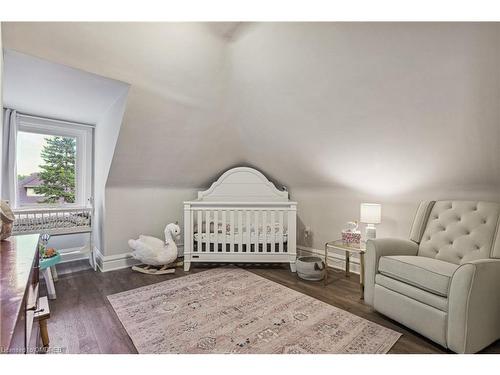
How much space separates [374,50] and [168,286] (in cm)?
261

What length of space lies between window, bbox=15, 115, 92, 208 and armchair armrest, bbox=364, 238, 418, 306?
11.4 feet

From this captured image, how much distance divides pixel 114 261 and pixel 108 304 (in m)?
0.94

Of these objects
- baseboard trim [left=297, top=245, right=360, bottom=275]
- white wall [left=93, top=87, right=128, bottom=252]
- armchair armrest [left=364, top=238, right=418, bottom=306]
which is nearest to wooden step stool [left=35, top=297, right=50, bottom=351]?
white wall [left=93, top=87, right=128, bottom=252]

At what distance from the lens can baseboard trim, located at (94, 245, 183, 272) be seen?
2.76m

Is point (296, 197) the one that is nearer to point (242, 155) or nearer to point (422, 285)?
point (242, 155)

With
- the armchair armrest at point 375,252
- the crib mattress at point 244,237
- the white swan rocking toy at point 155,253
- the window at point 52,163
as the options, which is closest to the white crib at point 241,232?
Result: the crib mattress at point 244,237

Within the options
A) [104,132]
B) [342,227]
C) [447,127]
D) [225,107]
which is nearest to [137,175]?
[104,132]

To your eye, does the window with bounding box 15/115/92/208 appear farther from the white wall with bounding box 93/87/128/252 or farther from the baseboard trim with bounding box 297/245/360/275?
the baseboard trim with bounding box 297/245/360/275

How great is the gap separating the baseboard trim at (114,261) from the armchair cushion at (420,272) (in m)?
2.70

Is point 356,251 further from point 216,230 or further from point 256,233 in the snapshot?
point 216,230

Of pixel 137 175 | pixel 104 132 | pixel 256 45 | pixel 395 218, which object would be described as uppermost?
pixel 256 45

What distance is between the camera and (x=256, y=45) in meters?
1.96

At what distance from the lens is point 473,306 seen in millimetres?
1329

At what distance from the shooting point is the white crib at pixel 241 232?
2818 millimetres
